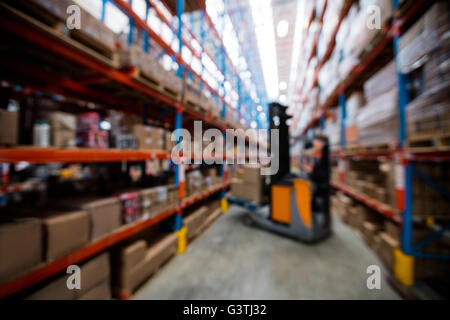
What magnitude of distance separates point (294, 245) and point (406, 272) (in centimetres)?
148

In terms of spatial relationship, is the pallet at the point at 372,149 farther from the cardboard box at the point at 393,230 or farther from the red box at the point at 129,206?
the red box at the point at 129,206

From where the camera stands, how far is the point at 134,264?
6.82ft

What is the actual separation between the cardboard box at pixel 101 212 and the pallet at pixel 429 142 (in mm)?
3380

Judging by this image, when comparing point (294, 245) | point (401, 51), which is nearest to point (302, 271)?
point (294, 245)

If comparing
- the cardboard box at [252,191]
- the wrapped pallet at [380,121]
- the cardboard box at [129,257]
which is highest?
the wrapped pallet at [380,121]

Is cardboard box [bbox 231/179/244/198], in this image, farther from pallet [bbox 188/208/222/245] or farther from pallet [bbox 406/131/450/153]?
pallet [bbox 406/131/450/153]

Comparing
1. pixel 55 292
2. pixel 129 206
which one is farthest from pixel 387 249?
pixel 55 292

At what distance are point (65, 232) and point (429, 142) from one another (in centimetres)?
379

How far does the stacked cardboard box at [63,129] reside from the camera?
55.0 inches

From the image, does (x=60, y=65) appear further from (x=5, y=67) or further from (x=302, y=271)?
(x=302, y=271)

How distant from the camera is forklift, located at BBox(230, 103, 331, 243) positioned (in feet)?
10.7

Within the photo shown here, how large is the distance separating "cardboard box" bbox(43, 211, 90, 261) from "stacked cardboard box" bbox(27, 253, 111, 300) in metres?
0.25

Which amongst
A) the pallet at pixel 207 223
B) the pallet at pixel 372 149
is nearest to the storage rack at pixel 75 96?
the pallet at pixel 207 223

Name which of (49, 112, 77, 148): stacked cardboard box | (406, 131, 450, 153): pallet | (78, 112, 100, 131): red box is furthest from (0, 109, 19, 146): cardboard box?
(406, 131, 450, 153): pallet
